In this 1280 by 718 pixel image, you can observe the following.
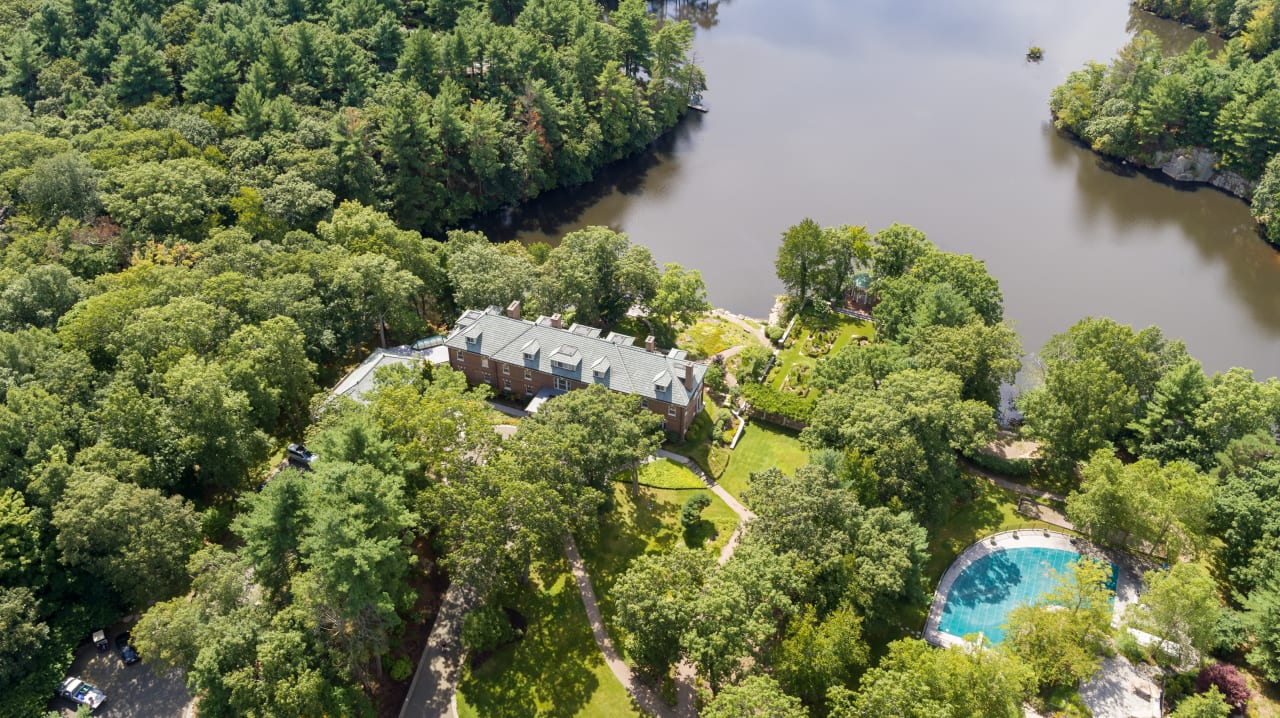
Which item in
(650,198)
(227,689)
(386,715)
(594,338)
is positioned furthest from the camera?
(650,198)

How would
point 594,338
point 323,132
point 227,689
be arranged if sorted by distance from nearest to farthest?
1. point 227,689
2. point 594,338
3. point 323,132

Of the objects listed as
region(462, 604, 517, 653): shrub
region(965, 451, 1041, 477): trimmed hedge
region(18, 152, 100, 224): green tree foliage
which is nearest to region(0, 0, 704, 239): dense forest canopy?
region(18, 152, 100, 224): green tree foliage

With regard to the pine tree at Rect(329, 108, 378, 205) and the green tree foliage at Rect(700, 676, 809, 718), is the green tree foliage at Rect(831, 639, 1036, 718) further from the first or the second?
the pine tree at Rect(329, 108, 378, 205)

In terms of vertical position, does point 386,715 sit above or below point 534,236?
below

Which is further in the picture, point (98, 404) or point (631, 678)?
point (98, 404)

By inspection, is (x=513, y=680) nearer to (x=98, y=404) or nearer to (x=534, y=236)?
(x=98, y=404)

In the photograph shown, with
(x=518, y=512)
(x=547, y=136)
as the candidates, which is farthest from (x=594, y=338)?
(x=547, y=136)

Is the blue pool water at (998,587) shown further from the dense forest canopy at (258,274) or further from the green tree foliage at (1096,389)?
the dense forest canopy at (258,274)

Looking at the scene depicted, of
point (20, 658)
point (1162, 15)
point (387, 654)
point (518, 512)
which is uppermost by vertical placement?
point (1162, 15)
